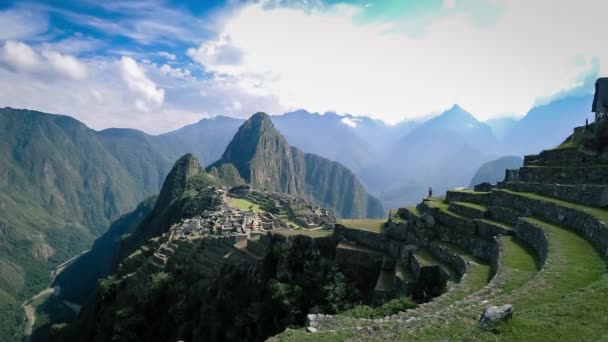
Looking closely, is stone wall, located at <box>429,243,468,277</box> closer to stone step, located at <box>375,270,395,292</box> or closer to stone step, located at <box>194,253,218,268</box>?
stone step, located at <box>375,270,395,292</box>

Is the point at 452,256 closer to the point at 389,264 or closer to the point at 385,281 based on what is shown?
the point at 385,281

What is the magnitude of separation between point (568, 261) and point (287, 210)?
70.7m

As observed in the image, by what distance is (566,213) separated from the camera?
14836 mm

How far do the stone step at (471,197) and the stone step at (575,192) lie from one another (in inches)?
71.9

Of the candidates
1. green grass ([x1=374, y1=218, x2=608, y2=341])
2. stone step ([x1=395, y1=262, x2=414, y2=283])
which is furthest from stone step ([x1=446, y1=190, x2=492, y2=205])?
green grass ([x1=374, y1=218, x2=608, y2=341])

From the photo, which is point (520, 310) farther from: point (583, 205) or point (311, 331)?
point (583, 205)

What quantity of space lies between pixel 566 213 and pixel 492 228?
2.72m

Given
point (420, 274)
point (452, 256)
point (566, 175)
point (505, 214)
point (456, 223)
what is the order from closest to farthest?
point (420, 274) → point (452, 256) → point (505, 214) → point (456, 223) → point (566, 175)

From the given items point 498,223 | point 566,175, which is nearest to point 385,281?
point 498,223

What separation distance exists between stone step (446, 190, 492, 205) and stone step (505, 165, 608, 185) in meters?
3.53

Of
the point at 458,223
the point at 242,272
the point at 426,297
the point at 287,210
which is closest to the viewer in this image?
the point at 426,297

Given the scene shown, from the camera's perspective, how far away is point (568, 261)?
1077 centimetres

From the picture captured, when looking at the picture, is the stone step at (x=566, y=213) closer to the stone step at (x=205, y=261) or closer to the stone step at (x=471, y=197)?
the stone step at (x=471, y=197)

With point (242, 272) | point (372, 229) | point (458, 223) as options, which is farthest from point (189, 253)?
point (458, 223)
